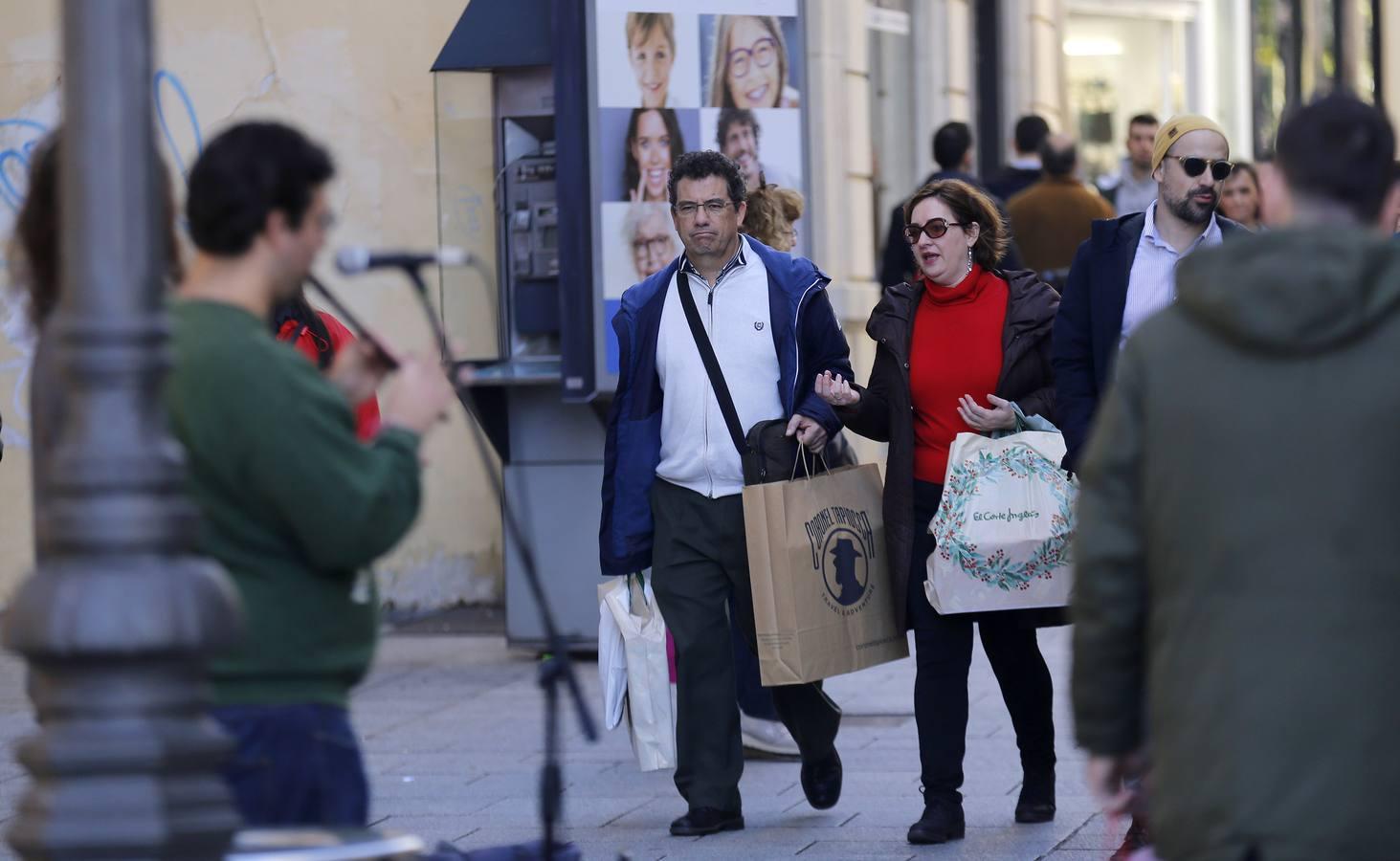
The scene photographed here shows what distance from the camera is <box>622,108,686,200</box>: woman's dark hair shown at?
933 cm

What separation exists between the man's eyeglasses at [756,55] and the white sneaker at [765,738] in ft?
9.80

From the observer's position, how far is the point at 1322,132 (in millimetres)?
3211

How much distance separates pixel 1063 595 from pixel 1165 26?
674 inches

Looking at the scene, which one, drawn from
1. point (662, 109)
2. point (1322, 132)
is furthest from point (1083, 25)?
point (1322, 132)

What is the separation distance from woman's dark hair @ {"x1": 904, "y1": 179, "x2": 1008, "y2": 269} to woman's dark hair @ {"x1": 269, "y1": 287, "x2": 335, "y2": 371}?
1.74m

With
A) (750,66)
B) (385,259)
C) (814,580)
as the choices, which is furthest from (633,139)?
(385,259)

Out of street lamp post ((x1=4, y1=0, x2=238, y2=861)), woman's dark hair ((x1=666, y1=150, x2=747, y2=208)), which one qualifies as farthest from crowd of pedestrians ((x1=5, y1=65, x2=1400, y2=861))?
woman's dark hair ((x1=666, y1=150, x2=747, y2=208))

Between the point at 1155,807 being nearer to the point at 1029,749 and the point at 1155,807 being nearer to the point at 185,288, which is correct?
the point at 185,288

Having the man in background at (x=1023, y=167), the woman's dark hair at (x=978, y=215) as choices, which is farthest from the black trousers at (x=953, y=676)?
the man in background at (x=1023, y=167)

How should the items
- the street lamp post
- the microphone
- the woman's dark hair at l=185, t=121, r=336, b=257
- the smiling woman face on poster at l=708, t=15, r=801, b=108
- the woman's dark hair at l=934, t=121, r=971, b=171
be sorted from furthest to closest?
the woman's dark hair at l=934, t=121, r=971, b=171
the smiling woman face on poster at l=708, t=15, r=801, b=108
the microphone
the woman's dark hair at l=185, t=121, r=336, b=257
the street lamp post

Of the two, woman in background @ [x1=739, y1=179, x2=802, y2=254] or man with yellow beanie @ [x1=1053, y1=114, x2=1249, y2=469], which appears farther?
woman in background @ [x1=739, y1=179, x2=802, y2=254]

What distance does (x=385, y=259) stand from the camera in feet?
11.9

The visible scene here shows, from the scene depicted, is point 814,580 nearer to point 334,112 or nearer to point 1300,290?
point 1300,290

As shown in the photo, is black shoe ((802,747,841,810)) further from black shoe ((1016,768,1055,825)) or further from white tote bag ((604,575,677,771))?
black shoe ((1016,768,1055,825))
